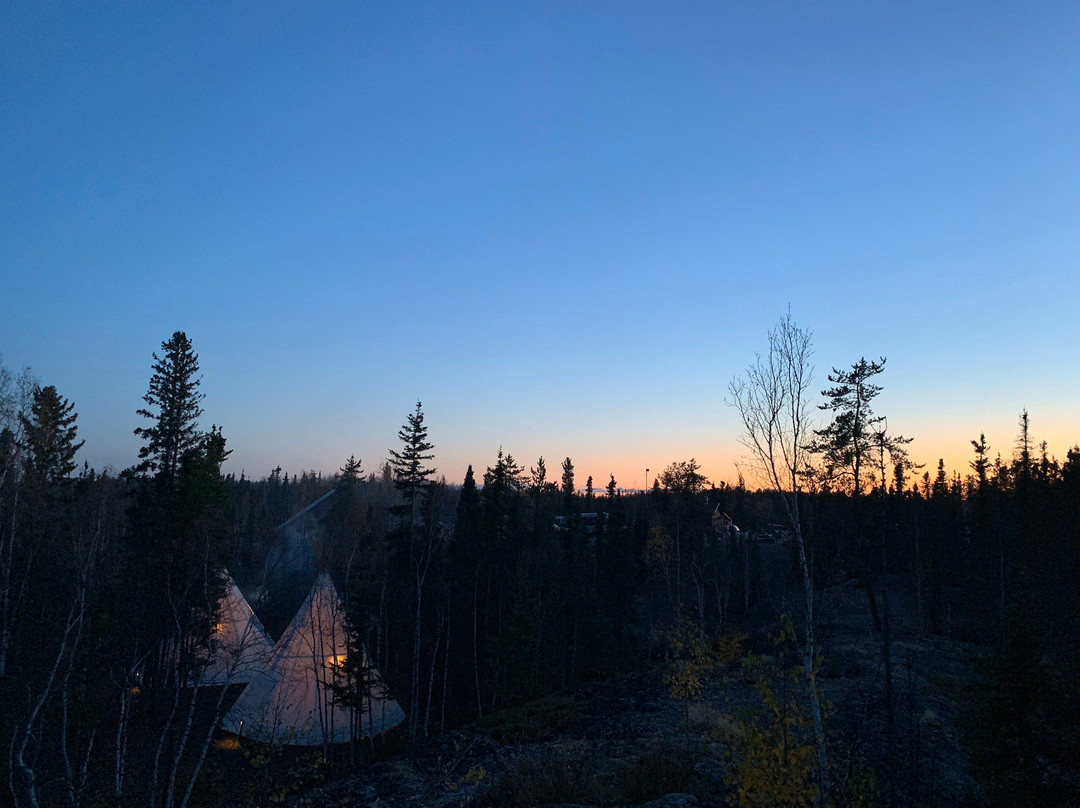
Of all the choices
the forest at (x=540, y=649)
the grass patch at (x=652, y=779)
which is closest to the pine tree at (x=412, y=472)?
the forest at (x=540, y=649)

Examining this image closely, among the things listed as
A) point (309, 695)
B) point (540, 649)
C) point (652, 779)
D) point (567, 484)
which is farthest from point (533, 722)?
point (567, 484)

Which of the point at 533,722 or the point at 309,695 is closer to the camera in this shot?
the point at 533,722

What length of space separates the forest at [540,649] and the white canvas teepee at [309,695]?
2.73ft

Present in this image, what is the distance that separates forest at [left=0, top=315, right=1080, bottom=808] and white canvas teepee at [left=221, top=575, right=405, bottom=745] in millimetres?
832

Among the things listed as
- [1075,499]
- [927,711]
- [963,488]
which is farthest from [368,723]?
[963,488]

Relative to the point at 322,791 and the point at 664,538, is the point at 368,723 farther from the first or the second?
the point at 664,538

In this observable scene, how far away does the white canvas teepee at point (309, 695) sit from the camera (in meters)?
24.5

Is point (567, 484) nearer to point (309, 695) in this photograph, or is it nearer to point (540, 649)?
point (540, 649)

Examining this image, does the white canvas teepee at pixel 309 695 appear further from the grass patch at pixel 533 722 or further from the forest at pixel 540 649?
the grass patch at pixel 533 722

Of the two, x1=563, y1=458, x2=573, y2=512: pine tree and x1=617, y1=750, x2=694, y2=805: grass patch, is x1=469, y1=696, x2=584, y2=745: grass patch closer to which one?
x1=617, y1=750, x2=694, y2=805: grass patch

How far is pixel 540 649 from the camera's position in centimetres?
3547

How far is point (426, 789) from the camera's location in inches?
559

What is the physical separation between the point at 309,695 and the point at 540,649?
46.0 ft

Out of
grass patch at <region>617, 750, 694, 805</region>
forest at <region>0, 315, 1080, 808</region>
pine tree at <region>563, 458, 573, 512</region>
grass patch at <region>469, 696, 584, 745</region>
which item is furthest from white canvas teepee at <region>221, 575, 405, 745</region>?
pine tree at <region>563, 458, 573, 512</region>
